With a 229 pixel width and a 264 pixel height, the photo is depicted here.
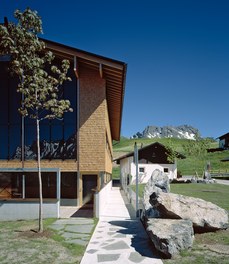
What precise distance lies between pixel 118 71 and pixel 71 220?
8.96 meters

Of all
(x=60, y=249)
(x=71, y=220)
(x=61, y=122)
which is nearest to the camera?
(x=60, y=249)

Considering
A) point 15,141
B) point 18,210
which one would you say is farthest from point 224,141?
point 18,210

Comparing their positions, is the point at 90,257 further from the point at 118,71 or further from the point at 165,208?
the point at 118,71

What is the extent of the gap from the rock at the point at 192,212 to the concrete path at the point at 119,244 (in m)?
1.23

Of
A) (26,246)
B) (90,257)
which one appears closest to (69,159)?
Result: (26,246)

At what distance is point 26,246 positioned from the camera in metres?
8.68

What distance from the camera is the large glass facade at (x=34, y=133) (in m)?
17.6

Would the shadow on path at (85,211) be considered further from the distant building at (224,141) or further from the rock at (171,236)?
the distant building at (224,141)

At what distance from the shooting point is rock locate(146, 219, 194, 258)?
292 inches

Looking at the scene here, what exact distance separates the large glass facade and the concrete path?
6.64 meters

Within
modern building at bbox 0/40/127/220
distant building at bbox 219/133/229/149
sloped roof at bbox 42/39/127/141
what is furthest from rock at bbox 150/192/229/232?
distant building at bbox 219/133/229/149

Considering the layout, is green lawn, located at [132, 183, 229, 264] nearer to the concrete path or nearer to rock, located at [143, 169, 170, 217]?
the concrete path

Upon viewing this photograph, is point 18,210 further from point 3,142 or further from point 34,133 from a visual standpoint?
point 3,142

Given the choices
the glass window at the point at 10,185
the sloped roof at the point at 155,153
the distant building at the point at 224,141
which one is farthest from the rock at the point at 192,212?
the distant building at the point at 224,141
